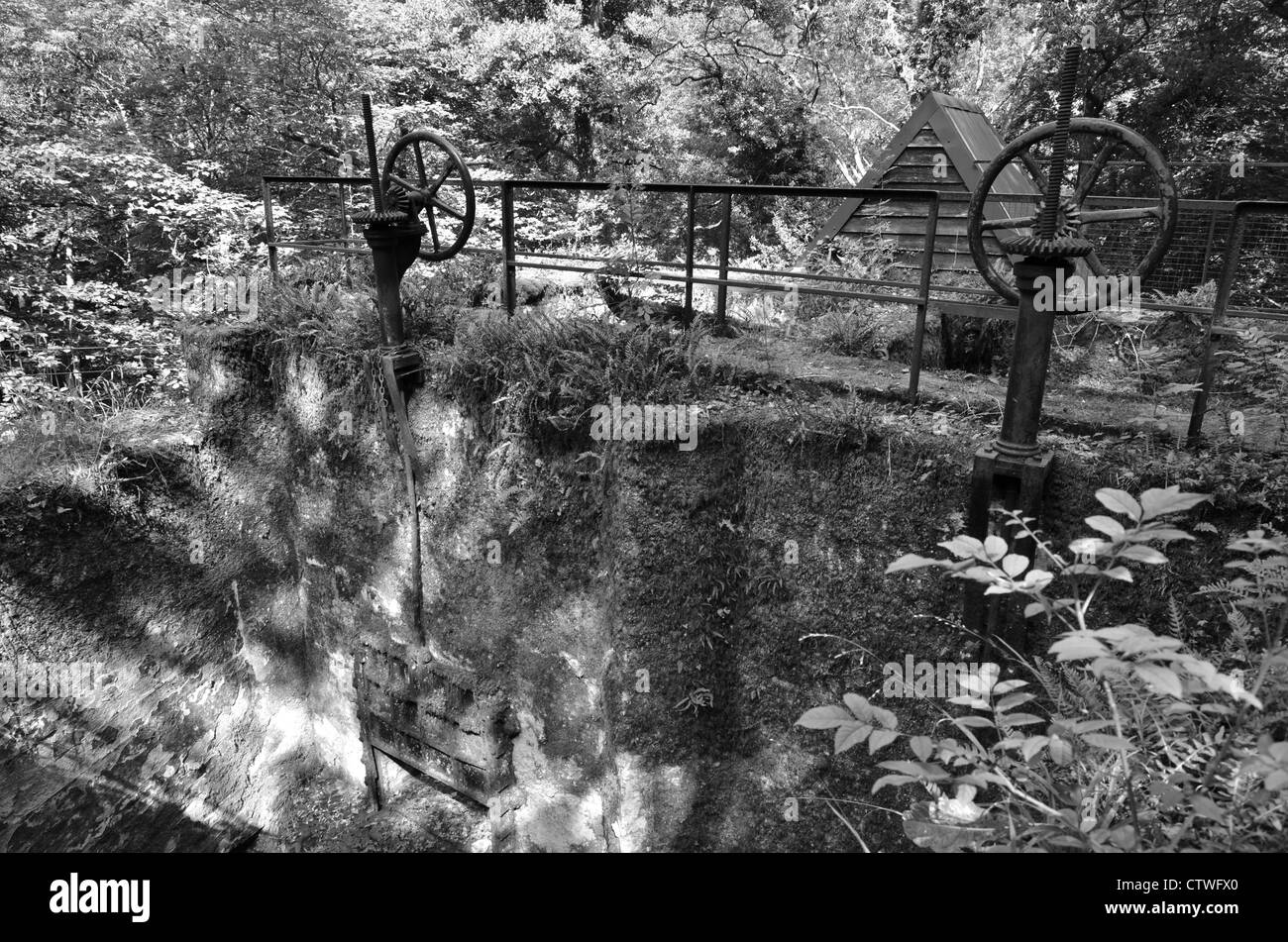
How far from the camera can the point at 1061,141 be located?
2.91 meters

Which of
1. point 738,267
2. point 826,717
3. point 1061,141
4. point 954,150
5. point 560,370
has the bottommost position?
point 826,717

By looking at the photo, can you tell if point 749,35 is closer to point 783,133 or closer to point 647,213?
point 783,133

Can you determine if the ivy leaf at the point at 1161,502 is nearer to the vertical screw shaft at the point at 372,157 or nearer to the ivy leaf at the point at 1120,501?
the ivy leaf at the point at 1120,501

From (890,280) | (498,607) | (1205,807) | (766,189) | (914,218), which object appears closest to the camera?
(1205,807)

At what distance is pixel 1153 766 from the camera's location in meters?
2.28

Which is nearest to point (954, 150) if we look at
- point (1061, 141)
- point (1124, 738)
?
point (1061, 141)

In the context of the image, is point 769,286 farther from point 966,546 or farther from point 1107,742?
point 1107,742

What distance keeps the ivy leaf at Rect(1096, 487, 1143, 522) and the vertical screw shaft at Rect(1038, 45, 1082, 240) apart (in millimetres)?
1801

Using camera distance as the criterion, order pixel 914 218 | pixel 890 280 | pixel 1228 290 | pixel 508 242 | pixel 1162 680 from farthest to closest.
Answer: pixel 914 218
pixel 508 242
pixel 890 280
pixel 1228 290
pixel 1162 680

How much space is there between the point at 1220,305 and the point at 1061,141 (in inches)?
44.3

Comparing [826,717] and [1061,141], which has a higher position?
[1061,141]

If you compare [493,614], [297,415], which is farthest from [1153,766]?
[297,415]

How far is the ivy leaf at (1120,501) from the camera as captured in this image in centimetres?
163

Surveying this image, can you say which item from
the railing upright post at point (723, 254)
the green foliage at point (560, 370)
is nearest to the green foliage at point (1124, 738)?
the green foliage at point (560, 370)
